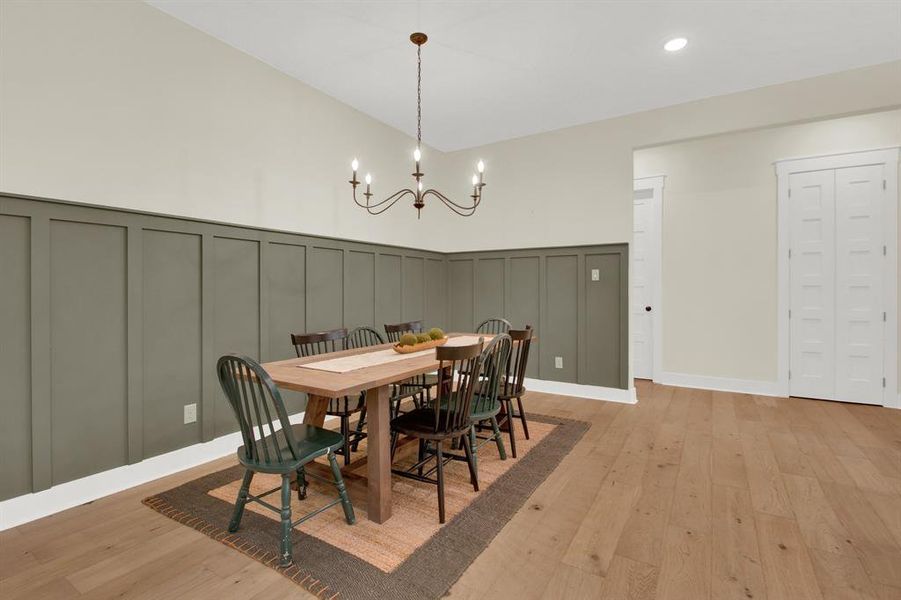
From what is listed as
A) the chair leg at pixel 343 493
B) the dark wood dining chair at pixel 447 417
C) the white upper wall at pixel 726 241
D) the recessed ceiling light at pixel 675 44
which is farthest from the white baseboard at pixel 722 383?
the chair leg at pixel 343 493

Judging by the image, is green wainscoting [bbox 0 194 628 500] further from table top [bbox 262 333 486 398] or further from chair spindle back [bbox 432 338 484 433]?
chair spindle back [bbox 432 338 484 433]

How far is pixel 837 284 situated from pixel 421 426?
15.2 feet

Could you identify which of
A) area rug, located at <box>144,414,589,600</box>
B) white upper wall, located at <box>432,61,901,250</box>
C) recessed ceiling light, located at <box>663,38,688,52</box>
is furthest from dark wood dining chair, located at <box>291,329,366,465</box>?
recessed ceiling light, located at <box>663,38,688,52</box>

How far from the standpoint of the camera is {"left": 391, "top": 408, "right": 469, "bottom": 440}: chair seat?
217 centimetres

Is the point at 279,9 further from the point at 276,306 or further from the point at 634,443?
the point at 634,443

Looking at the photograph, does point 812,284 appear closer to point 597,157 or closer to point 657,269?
point 657,269

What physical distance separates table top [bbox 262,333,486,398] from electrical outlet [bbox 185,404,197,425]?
3.01ft

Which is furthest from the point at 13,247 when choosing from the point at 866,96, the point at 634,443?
the point at 866,96

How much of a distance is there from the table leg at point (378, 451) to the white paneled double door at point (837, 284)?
4589 millimetres

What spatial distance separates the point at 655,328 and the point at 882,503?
2.95 meters

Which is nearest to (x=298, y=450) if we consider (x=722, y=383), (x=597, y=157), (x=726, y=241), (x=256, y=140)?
(x=256, y=140)

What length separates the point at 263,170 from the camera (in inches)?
129

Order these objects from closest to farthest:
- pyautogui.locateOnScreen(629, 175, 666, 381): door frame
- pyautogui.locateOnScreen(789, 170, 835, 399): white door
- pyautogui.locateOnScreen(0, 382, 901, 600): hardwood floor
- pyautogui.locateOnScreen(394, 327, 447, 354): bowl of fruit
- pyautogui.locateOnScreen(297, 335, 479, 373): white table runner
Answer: pyautogui.locateOnScreen(0, 382, 901, 600): hardwood floor → pyautogui.locateOnScreen(297, 335, 479, 373): white table runner → pyautogui.locateOnScreen(394, 327, 447, 354): bowl of fruit → pyautogui.locateOnScreen(789, 170, 835, 399): white door → pyautogui.locateOnScreen(629, 175, 666, 381): door frame

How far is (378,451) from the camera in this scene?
2.07 metres
